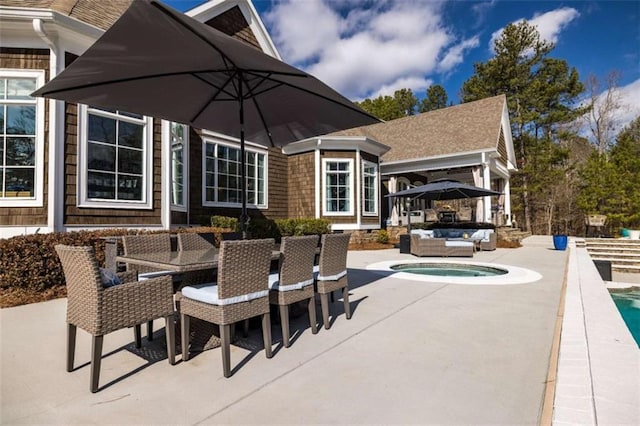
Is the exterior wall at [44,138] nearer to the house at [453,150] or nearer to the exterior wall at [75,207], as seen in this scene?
the exterior wall at [75,207]

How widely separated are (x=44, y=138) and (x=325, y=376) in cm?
605

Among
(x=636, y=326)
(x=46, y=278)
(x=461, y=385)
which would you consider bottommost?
(x=636, y=326)

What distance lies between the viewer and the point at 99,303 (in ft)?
7.16

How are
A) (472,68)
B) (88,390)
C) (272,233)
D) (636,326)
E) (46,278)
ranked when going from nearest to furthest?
(88,390) → (46,278) → (636,326) → (272,233) → (472,68)

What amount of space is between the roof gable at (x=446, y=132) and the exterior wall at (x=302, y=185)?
6.11 ft

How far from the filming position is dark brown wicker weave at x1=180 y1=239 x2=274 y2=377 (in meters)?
2.40

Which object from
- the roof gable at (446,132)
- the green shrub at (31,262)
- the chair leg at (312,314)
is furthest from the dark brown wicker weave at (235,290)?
the roof gable at (446,132)

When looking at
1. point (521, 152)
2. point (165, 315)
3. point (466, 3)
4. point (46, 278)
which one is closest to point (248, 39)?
point (46, 278)

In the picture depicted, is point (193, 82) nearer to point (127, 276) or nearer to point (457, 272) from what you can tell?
point (127, 276)

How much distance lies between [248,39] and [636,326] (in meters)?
11.3

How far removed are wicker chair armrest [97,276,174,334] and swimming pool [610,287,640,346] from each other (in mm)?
6398

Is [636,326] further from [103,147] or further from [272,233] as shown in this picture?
[103,147]

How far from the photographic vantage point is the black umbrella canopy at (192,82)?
8.08 feet

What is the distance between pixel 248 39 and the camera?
10.2m
